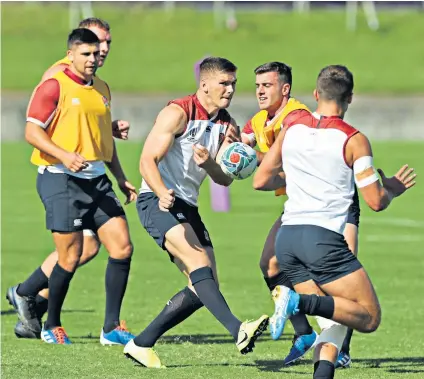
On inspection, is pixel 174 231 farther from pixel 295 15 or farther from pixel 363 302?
pixel 295 15

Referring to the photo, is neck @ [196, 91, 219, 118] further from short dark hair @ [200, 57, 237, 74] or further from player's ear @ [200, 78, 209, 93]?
short dark hair @ [200, 57, 237, 74]

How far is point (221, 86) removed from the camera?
28.6ft

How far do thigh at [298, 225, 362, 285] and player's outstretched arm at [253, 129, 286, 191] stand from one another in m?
0.46

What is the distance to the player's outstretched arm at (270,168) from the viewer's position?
24.9ft

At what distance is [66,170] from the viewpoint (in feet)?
31.9

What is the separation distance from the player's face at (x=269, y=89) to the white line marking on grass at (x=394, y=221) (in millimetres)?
9373

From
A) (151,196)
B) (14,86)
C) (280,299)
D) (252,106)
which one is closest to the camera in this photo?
(280,299)

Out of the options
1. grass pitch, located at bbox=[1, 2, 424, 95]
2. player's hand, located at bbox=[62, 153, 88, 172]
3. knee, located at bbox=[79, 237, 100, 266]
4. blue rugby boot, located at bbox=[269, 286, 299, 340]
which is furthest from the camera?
grass pitch, located at bbox=[1, 2, 424, 95]

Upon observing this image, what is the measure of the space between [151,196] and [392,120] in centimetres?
2787

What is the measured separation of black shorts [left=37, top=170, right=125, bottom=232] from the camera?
9680mm

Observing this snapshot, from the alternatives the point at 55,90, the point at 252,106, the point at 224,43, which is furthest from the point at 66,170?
the point at 224,43

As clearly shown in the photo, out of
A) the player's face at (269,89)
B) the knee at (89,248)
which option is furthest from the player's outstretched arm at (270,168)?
the knee at (89,248)

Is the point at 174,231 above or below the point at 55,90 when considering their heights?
below

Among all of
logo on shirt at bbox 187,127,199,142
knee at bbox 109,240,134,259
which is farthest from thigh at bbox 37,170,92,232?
logo on shirt at bbox 187,127,199,142
